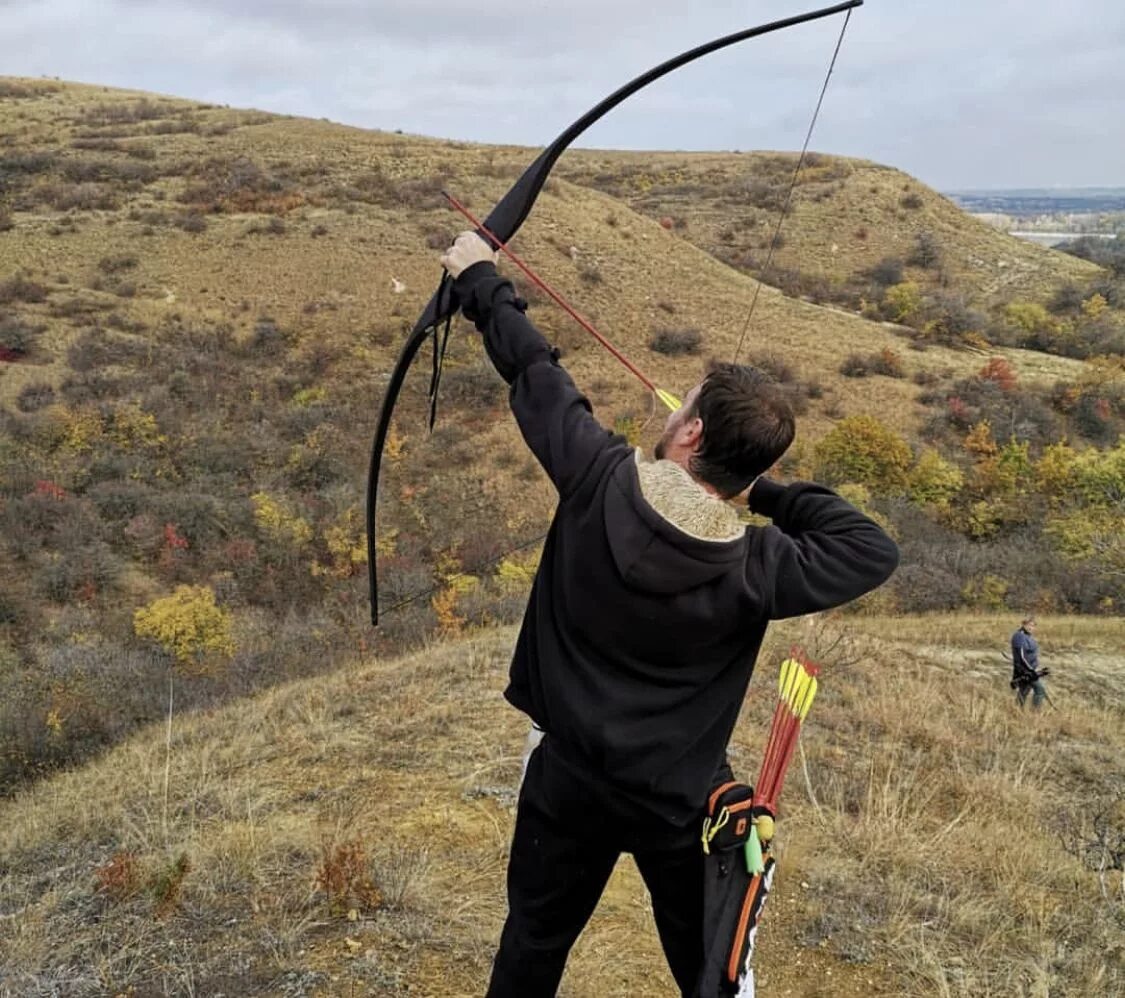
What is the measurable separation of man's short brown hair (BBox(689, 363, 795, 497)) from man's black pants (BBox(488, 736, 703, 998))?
0.70 meters

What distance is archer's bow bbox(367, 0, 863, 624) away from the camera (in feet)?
7.81

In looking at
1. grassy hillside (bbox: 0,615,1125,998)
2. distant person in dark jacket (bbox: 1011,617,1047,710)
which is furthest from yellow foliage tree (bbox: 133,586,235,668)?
distant person in dark jacket (bbox: 1011,617,1047,710)

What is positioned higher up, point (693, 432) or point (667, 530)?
point (693, 432)

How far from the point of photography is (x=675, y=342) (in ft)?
72.4

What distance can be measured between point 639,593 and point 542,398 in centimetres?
42

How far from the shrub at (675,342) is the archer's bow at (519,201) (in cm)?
1909

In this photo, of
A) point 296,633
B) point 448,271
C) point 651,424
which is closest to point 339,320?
point 651,424

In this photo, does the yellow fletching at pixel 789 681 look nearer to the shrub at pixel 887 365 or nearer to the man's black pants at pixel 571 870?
the man's black pants at pixel 571 870

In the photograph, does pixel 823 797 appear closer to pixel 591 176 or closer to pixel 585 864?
pixel 585 864

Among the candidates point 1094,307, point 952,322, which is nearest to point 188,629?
point 952,322

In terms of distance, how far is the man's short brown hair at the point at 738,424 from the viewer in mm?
1522

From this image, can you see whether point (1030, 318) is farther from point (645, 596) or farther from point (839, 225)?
point (645, 596)

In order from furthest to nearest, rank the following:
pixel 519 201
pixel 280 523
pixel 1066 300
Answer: pixel 1066 300 → pixel 280 523 → pixel 519 201

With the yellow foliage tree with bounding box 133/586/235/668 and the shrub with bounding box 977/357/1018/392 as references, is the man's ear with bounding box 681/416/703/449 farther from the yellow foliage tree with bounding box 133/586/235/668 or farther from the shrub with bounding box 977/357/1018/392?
the shrub with bounding box 977/357/1018/392
